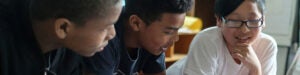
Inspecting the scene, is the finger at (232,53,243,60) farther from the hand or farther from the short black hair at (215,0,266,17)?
the short black hair at (215,0,266,17)

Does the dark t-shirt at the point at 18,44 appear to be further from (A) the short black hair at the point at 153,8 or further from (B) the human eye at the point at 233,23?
(B) the human eye at the point at 233,23

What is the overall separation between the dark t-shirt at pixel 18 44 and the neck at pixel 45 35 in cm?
1

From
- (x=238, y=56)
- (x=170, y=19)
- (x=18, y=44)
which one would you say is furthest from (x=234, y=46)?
(x=18, y=44)

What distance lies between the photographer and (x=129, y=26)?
114 cm

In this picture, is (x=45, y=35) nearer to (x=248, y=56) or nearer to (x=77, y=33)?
(x=77, y=33)

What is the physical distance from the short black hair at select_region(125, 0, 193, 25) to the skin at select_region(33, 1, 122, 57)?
0.21 m

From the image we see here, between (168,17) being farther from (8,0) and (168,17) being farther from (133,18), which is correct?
(8,0)

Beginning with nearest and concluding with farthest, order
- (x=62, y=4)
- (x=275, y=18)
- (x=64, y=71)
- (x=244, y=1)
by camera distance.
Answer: (x=62, y=4)
(x=64, y=71)
(x=244, y=1)
(x=275, y=18)

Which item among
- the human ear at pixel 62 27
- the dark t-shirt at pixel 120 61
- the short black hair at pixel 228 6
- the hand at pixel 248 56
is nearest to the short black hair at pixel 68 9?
the human ear at pixel 62 27

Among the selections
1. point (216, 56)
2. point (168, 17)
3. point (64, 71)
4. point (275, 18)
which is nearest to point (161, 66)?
point (216, 56)

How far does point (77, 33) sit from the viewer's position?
87 cm

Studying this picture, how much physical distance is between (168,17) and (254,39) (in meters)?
0.37

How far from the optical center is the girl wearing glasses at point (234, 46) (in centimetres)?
123

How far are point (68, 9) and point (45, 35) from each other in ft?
0.32
